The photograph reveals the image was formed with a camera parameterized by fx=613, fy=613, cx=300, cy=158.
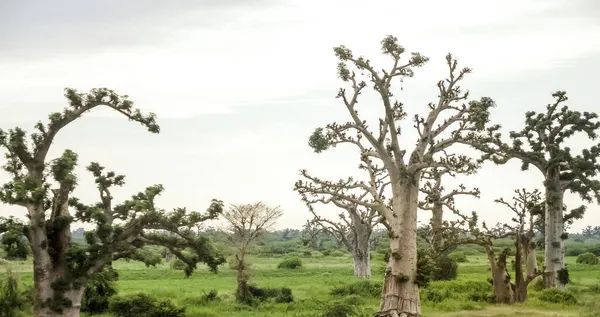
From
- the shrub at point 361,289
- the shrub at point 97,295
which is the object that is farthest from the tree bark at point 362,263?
the shrub at point 97,295

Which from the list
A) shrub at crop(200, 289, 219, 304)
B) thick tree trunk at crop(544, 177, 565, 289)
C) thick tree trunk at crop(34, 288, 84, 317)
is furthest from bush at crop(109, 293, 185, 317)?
thick tree trunk at crop(544, 177, 565, 289)

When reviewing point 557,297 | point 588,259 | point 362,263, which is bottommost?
point 557,297

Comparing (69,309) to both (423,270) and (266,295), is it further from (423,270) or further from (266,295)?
(266,295)

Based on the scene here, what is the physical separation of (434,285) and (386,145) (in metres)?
16.5

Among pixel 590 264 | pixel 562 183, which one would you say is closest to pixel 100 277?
pixel 562 183

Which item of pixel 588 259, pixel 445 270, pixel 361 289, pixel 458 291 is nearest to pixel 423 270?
pixel 458 291

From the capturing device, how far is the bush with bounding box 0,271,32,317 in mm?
25844

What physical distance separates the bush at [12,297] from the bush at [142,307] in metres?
3.78

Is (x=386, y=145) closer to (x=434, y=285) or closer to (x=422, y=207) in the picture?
(x=422, y=207)

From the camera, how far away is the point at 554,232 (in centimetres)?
3556

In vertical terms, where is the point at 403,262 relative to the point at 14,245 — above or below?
below

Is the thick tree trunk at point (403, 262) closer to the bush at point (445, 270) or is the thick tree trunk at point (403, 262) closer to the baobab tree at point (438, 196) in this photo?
the baobab tree at point (438, 196)

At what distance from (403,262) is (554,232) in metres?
18.1

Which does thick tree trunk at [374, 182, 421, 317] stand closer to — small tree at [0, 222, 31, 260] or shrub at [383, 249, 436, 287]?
shrub at [383, 249, 436, 287]
